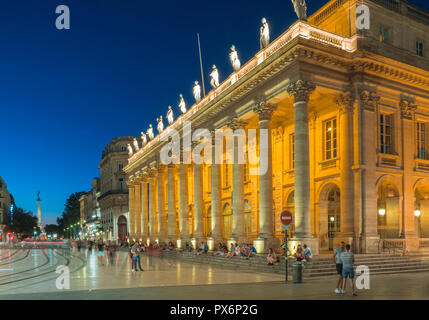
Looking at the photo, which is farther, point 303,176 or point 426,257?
point 426,257

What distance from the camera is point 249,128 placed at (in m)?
34.8

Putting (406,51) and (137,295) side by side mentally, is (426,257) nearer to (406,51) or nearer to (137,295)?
(406,51)

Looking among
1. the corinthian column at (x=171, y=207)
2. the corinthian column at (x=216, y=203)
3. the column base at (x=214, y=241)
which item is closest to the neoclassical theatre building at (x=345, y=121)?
the corinthian column at (x=216, y=203)

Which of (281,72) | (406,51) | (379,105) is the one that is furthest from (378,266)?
(406,51)

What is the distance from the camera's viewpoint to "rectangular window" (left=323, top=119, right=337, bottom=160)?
28.6 metres

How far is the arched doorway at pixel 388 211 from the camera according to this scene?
27547 millimetres

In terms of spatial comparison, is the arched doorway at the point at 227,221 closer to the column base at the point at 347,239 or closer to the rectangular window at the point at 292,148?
the rectangular window at the point at 292,148

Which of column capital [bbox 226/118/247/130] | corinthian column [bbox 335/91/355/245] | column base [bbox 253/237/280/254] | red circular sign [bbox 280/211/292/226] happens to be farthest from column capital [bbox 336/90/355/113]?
red circular sign [bbox 280/211/292/226]

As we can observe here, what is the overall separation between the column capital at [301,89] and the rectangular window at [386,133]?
599 centimetres

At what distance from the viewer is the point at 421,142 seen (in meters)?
29.5

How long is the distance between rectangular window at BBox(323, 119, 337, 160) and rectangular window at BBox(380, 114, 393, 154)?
2.87 m

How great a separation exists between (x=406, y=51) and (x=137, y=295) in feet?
78.8

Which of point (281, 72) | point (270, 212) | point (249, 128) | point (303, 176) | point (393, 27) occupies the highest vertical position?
point (393, 27)

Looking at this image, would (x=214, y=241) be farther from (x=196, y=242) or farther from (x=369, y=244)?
(x=369, y=244)
